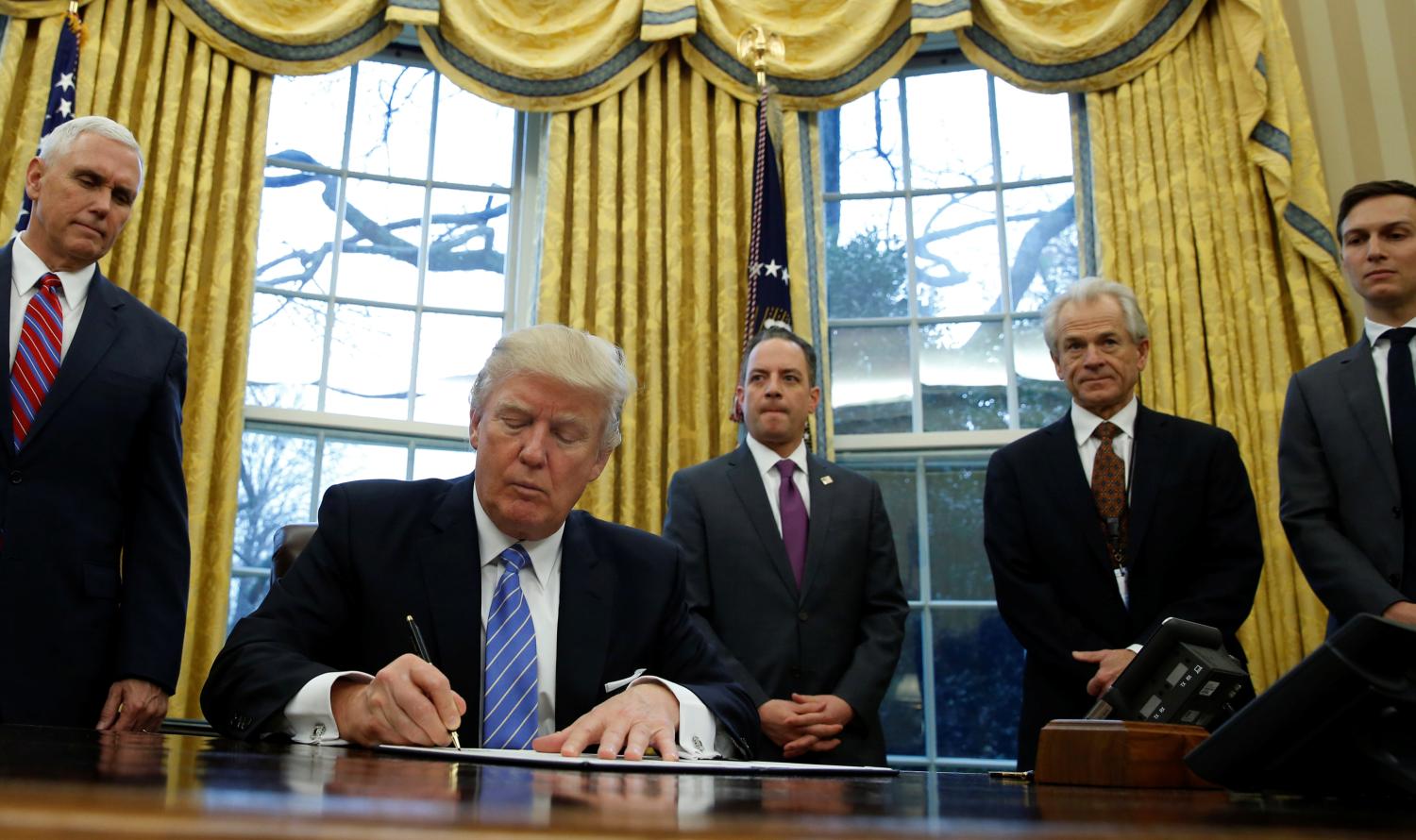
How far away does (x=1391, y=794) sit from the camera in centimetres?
81

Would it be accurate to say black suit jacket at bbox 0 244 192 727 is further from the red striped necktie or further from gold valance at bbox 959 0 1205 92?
gold valance at bbox 959 0 1205 92

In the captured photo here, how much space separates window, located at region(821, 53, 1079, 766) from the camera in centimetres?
457

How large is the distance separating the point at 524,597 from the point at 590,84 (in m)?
3.55

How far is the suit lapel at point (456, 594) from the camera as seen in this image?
5.53 ft

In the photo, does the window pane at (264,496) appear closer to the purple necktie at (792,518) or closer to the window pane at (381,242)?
the window pane at (381,242)

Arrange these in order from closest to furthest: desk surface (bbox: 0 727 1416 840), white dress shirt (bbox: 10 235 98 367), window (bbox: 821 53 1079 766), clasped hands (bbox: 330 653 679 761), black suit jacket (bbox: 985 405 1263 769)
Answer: desk surface (bbox: 0 727 1416 840) < clasped hands (bbox: 330 653 679 761) < white dress shirt (bbox: 10 235 98 367) < black suit jacket (bbox: 985 405 1263 769) < window (bbox: 821 53 1079 766)

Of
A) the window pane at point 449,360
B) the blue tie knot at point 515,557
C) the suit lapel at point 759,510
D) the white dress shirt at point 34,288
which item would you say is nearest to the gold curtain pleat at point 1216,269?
the suit lapel at point 759,510

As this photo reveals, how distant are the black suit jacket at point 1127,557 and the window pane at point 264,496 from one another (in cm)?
298

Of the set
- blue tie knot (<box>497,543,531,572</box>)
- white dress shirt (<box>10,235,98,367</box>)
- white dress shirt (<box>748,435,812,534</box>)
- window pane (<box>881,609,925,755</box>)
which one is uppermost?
white dress shirt (<box>10,235,98,367</box>)

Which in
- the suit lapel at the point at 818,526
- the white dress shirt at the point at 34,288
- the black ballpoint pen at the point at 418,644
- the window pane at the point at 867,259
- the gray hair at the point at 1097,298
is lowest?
the black ballpoint pen at the point at 418,644

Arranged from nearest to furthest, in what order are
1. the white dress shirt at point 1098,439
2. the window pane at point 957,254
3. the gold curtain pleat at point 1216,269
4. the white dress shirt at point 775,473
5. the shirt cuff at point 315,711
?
the shirt cuff at point 315,711
the white dress shirt at point 1098,439
the white dress shirt at point 775,473
the gold curtain pleat at point 1216,269
the window pane at point 957,254

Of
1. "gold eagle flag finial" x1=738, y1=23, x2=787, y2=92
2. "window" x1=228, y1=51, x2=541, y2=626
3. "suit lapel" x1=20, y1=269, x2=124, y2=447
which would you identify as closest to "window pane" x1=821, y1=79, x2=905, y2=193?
"gold eagle flag finial" x1=738, y1=23, x2=787, y2=92

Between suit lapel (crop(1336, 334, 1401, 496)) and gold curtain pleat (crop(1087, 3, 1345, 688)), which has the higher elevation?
gold curtain pleat (crop(1087, 3, 1345, 688))

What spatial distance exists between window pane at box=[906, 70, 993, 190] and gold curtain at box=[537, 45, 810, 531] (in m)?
0.64
